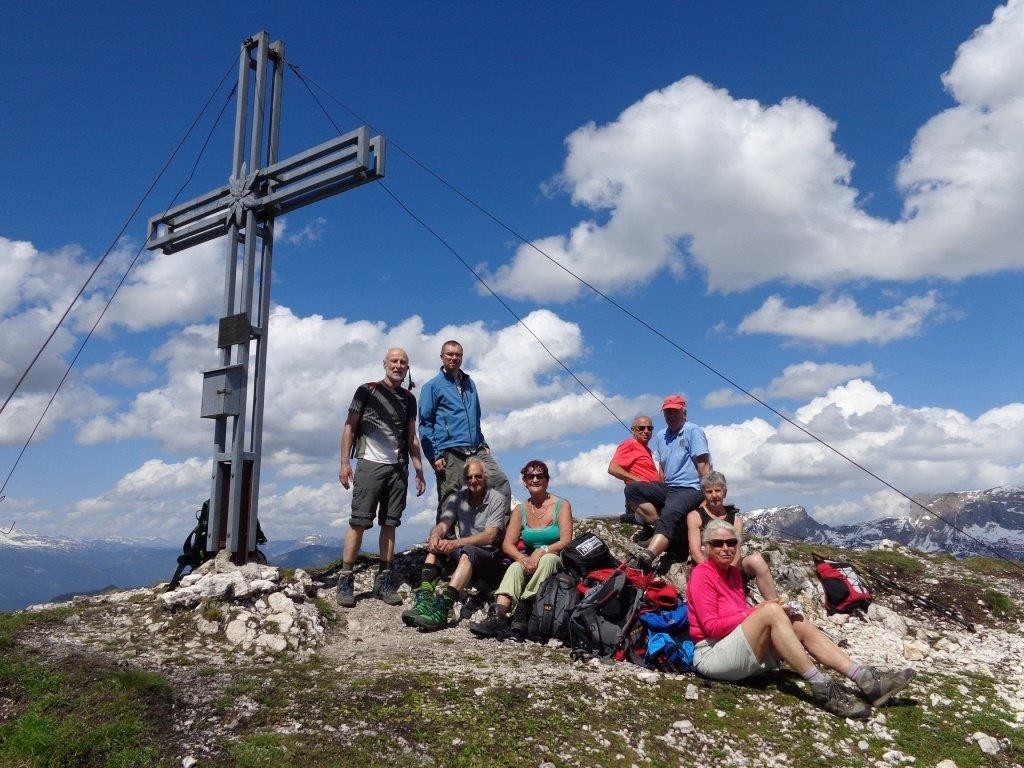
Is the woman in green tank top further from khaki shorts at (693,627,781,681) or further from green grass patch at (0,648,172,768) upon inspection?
green grass patch at (0,648,172,768)

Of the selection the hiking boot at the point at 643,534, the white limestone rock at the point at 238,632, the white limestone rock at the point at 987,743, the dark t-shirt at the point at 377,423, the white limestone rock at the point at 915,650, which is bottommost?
the white limestone rock at the point at 987,743

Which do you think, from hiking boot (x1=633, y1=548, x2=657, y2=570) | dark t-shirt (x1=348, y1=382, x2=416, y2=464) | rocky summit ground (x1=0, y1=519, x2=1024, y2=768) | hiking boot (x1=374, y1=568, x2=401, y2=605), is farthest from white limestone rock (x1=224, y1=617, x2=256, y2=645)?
hiking boot (x1=633, y1=548, x2=657, y2=570)

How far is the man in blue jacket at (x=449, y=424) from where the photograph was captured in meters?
9.60

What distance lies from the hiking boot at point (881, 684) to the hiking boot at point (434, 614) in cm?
444

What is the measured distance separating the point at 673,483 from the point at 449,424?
11.3 feet

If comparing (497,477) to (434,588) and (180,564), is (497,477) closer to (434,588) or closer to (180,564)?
(434,588)

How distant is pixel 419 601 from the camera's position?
27.2 feet

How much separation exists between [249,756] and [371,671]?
192 cm

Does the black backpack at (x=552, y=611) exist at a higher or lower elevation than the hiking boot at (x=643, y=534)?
lower

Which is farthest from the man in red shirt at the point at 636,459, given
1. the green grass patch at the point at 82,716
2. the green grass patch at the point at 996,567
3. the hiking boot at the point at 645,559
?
the green grass patch at the point at 996,567

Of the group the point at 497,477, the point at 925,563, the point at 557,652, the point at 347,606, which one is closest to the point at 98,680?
the point at 347,606

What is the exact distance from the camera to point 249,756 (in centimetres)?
448

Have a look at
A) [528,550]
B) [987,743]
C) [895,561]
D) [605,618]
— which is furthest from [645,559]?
[895,561]

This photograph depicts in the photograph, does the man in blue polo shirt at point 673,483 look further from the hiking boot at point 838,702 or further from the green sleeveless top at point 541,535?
the hiking boot at point 838,702
